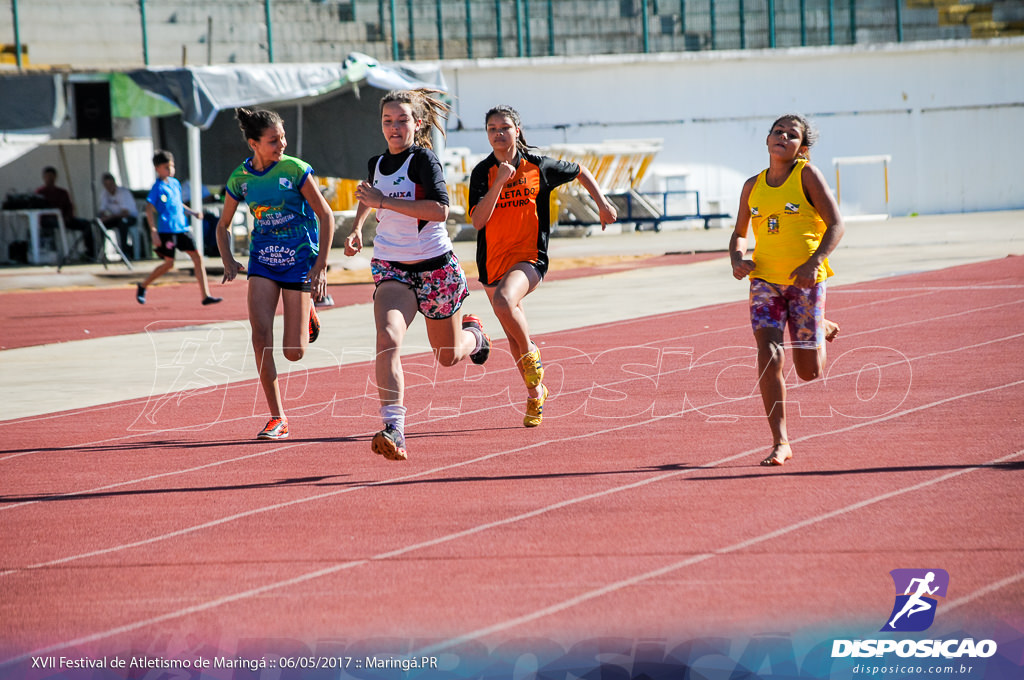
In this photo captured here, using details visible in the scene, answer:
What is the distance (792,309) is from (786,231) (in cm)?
42

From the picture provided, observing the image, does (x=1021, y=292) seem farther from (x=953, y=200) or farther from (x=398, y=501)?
(x=953, y=200)

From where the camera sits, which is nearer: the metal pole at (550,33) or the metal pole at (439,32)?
the metal pole at (439,32)

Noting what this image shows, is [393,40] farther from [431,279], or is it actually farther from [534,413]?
[431,279]

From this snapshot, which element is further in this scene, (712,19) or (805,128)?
(712,19)

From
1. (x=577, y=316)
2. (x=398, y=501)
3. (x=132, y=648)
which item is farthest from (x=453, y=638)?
(x=577, y=316)

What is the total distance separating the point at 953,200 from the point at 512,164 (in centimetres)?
3491

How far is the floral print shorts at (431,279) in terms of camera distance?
24.9 ft

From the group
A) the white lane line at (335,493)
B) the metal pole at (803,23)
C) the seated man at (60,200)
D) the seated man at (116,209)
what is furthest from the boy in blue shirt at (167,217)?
the metal pole at (803,23)

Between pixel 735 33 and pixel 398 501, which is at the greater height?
pixel 735 33

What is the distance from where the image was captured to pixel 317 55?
125ft

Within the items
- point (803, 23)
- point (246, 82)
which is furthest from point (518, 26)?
point (246, 82)

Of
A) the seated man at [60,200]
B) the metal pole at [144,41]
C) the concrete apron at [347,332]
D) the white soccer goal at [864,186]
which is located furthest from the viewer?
the white soccer goal at [864,186]

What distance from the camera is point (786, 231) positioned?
7203mm

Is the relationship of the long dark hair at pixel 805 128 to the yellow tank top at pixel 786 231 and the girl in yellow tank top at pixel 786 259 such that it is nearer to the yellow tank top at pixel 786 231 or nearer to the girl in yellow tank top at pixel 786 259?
the girl in yellow tank top at pixel 786 259
